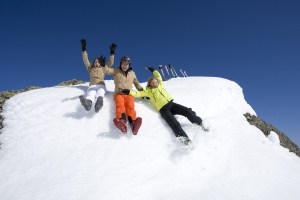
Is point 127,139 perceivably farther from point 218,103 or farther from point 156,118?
point 218,103

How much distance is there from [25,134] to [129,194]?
3.68 m

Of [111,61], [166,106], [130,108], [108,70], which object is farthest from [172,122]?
[111,61]

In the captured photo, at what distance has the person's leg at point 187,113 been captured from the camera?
6.65 metres

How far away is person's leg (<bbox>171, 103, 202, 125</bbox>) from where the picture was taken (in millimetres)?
6646

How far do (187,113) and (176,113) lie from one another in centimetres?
44

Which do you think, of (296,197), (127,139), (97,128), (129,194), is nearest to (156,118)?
(127,139)

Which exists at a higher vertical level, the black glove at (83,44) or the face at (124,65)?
the black glove at (83,44)

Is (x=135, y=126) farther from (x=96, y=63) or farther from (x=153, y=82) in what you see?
(x=96, y=63)

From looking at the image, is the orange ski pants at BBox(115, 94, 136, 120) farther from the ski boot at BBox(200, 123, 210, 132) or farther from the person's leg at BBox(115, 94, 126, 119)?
the ski boot at BBox(200, 123, 210, 132)

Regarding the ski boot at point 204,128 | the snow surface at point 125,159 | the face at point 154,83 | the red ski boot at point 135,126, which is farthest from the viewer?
the face at point 154,83

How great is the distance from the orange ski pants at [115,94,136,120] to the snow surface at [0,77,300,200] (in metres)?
0.44

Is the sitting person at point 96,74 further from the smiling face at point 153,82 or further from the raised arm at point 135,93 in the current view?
the smiling face at point 153,82

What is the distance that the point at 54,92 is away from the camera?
27.9ft

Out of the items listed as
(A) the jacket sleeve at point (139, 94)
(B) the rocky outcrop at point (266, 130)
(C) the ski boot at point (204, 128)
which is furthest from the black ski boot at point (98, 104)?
(B) the rocky outcrop at point (266, 130)
